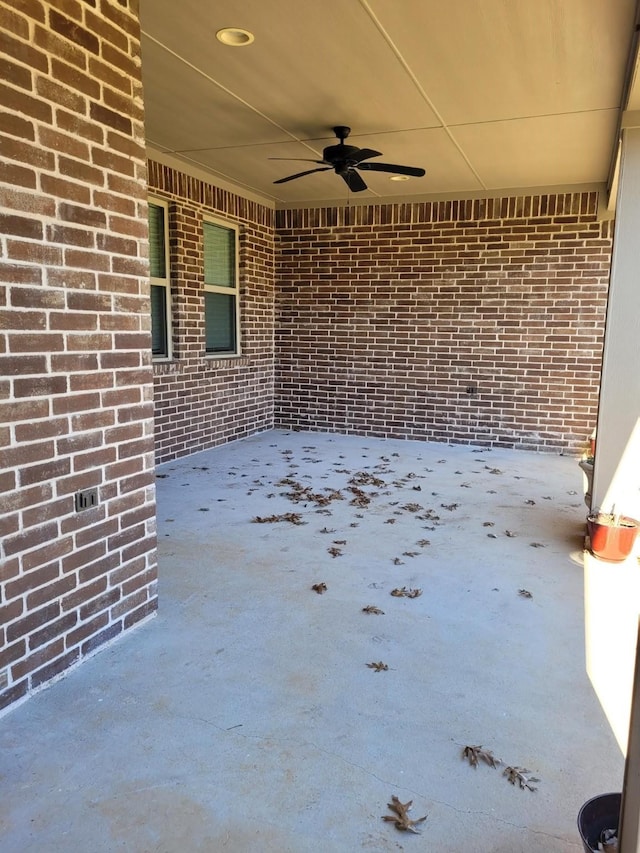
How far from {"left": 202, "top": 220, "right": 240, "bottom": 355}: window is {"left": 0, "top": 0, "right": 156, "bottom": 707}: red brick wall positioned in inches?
166

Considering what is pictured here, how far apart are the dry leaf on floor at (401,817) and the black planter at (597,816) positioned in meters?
0.45

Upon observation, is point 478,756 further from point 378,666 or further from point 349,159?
point 349,159

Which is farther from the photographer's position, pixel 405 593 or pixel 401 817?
pixel 405 593

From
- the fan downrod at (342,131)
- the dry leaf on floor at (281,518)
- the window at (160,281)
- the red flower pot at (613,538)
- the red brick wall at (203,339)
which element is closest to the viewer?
the red flower pot at (613,538)

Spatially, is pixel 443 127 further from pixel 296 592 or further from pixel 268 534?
pixel 296 592

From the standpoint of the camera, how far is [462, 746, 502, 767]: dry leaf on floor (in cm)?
185

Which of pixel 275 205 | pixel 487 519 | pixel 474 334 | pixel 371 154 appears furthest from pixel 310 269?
pixel 487 519

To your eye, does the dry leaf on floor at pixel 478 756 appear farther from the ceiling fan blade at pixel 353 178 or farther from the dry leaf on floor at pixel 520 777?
the ceiling fan blade at pixel 353 178

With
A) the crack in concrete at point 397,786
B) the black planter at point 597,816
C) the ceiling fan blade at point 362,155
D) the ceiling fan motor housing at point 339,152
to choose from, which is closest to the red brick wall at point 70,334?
the crack in concrete at point 397,786

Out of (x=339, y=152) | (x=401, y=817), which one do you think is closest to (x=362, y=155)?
(x=339, y=152)

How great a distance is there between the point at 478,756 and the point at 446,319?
5.87 meters

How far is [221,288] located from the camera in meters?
6.87

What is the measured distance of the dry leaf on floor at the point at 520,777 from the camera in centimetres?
177

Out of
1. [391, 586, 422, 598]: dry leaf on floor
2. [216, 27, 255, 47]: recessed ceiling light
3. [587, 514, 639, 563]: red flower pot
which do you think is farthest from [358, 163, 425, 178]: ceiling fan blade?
[391, 586, 422, 598]: dry leaf on floor
